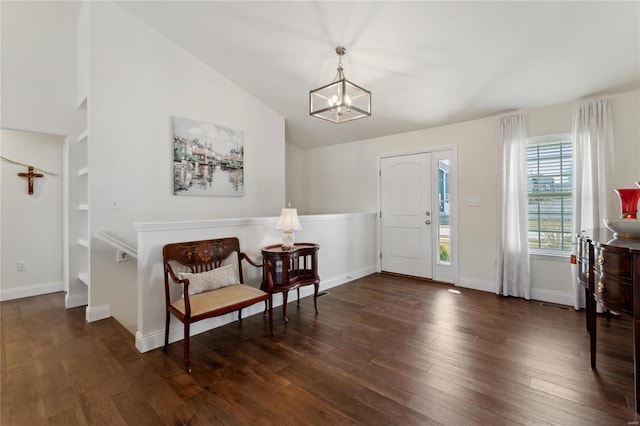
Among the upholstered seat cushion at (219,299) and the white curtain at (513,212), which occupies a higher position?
the white curtain at (513,212)

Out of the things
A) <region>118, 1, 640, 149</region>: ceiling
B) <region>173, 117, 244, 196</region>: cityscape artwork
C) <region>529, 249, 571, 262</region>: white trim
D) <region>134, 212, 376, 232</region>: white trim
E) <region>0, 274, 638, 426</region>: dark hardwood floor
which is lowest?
<region>0, 274, 638, 426</region>: dark hardwood floor

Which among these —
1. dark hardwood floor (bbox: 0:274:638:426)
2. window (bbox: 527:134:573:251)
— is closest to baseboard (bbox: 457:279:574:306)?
dark hardwood floor (bbox: 0:274:638:426)

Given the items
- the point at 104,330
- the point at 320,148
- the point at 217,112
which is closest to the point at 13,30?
the point at 217,112

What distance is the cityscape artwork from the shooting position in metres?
3.70

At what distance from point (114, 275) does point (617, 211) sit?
5.67 metres

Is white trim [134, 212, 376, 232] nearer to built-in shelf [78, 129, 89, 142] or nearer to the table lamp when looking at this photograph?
the table lamp

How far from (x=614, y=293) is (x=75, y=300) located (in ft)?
17.4

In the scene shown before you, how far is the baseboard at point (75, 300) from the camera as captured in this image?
3.52 m

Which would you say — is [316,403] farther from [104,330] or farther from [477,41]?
[477,41]

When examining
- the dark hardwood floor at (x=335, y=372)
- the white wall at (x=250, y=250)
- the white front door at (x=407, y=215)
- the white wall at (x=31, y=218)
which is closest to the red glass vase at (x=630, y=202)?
the dark hardwood floor at (x=335, y=372)

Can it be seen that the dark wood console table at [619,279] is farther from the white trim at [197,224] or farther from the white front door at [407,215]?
the white trim at [197,224]

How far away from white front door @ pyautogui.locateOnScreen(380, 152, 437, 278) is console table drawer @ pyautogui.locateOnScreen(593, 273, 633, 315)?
8.56 feet

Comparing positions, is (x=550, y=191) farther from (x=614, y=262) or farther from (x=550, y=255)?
(x=614, y=262)

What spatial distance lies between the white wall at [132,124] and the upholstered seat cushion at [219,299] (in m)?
1.43
